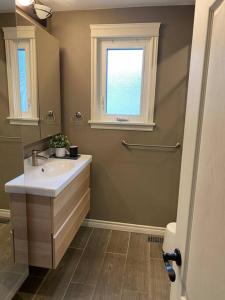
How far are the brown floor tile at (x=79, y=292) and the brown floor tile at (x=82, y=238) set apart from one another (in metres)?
0.52

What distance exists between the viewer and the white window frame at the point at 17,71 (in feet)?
5.06

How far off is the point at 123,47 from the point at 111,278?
224cm

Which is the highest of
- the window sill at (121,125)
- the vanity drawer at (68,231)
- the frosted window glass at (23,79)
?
the frosted window glass at (23,79)

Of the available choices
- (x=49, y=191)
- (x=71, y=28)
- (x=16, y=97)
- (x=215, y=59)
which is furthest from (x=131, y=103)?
(x=215, y=59)

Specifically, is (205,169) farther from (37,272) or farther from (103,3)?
(103,3)

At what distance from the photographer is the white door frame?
2.21 feet

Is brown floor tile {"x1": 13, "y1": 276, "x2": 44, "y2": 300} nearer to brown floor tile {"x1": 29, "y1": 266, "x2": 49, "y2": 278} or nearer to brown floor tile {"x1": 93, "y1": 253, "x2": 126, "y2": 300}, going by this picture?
brown floor tile {"x1": 29, "y1": 266, "x2": 49, "y2": 278}

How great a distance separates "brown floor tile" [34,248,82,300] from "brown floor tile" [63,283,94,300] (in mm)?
47

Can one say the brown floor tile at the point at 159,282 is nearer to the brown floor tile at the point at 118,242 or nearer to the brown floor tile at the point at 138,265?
the brown floor tile at the point at 138,265

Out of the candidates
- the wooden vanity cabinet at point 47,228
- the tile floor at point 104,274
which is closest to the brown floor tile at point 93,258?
the tile floor at point 104,274

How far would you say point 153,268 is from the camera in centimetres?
212

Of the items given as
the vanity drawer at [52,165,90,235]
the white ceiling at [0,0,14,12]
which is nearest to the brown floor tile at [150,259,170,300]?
the vanity drawer at [52,165,90,235]

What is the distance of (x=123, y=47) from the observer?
236 cm

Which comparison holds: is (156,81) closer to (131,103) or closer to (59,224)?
(131,103)
